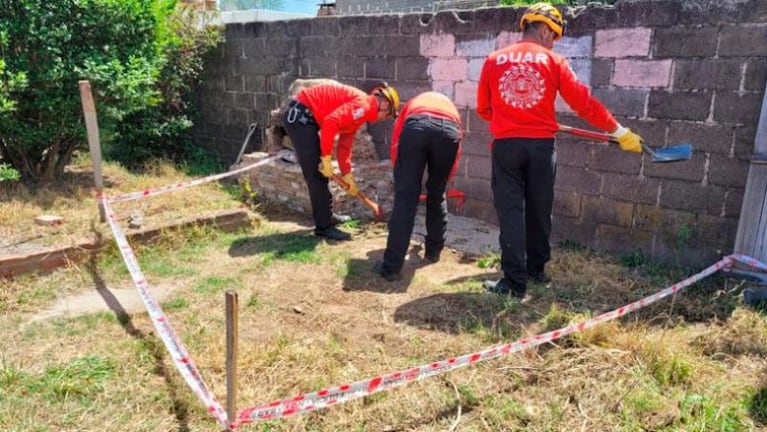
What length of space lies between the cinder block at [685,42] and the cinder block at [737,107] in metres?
0.32

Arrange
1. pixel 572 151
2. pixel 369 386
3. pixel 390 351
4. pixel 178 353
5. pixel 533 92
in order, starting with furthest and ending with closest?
pixel 572 151
pixel 533 92
pixel 390 351
pixel 178 353
pixel 369 386

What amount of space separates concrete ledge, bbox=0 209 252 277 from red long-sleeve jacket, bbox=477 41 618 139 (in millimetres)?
2755

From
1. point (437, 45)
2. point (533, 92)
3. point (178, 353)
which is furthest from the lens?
point (437, 45)

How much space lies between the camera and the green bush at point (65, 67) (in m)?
5.84

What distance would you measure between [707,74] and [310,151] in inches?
123

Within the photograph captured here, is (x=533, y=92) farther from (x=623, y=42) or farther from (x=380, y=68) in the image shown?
(x=380, y=68)

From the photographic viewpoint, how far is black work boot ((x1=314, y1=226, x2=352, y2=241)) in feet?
18.2

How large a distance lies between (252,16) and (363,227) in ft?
30.0

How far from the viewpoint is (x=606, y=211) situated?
5113 millimetres

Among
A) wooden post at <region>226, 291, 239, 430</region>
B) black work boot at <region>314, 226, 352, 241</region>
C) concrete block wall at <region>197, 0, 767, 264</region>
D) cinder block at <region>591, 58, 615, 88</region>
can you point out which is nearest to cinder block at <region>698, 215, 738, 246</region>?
concrete block wall at <region>197, 0, 767, 264</region>

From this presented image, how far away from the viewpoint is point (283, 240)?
18.0ft

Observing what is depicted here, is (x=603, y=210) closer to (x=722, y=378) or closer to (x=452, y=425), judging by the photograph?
(x=722, y=378)

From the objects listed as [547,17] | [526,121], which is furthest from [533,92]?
[547,17]

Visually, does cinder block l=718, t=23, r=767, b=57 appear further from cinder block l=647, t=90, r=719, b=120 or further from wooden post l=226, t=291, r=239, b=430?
wooden post l=226, t=291, r=239, b=430
